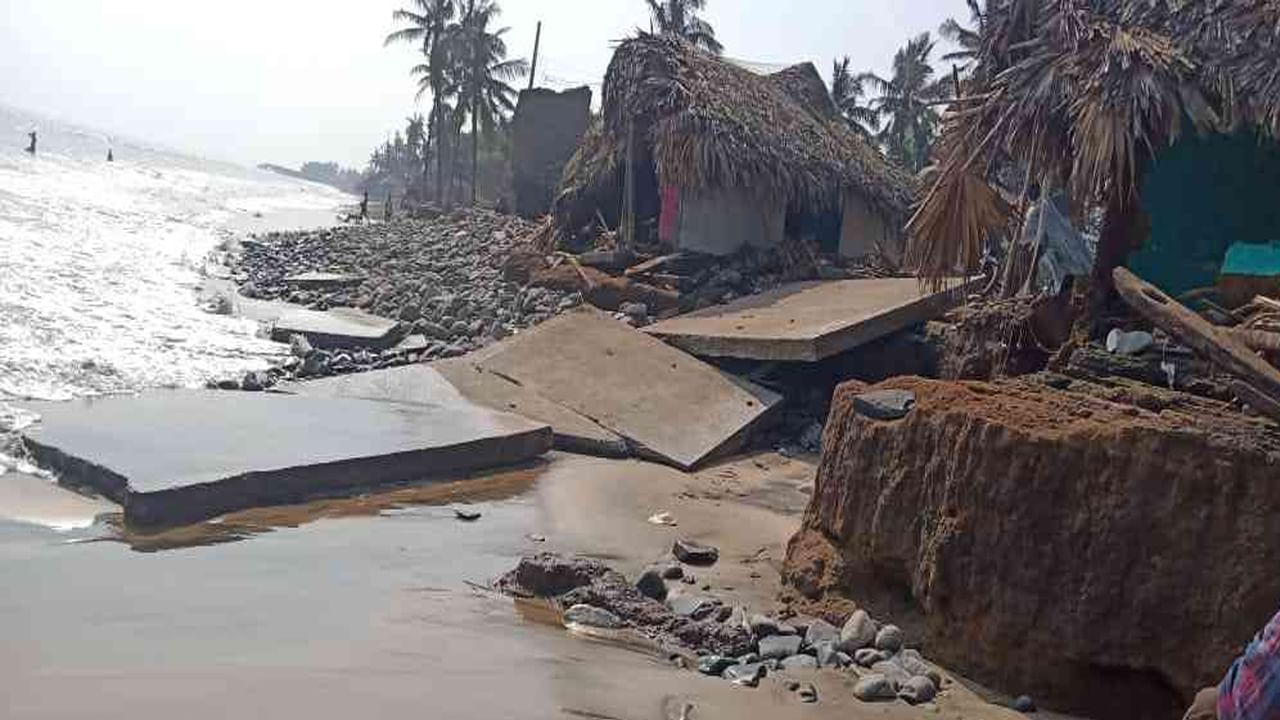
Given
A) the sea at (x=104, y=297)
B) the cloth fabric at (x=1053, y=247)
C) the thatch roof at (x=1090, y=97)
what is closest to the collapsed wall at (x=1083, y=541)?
the thatch roof at (x=1090, y=97)

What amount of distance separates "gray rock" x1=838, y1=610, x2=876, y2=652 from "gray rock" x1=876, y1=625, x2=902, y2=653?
0.10 ft

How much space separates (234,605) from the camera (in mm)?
4508

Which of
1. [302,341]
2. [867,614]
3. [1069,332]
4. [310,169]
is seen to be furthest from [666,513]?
[310,169]

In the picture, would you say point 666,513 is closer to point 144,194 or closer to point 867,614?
point 867,614

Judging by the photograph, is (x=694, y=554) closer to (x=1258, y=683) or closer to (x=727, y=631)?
(x=727, y=631)

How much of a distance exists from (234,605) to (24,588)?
87cm

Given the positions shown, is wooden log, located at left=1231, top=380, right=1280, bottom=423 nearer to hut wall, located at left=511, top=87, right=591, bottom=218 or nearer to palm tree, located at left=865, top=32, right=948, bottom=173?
hut wall, located at left=511, top=87, right=591, bottom=218

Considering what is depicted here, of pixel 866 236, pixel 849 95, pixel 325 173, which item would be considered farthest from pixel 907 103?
pixel 325 173

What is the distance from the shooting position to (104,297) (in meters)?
14.6

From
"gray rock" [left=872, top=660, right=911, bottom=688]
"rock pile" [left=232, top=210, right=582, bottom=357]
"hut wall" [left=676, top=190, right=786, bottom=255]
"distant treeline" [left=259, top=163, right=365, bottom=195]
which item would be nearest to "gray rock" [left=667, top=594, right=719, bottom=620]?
"gray rock" [left=872, top=660, right=911, bottom=688]

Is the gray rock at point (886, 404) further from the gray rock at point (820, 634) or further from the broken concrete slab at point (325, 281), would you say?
the broken concrete slab at point (325, 281)

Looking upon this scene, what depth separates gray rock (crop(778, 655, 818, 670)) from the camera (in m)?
4.59

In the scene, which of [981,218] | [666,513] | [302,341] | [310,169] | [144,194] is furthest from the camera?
[310,169]

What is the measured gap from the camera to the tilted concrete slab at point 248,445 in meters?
5.91
